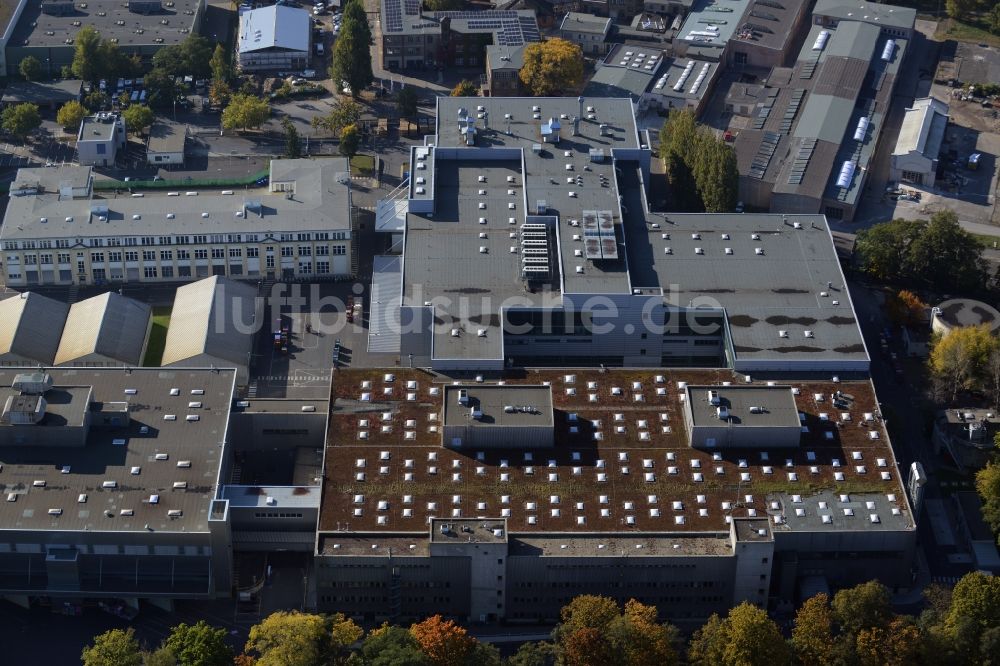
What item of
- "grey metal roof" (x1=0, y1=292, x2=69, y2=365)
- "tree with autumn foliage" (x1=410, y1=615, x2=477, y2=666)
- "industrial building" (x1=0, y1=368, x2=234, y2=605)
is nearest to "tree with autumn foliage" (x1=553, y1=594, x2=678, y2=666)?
"tree with autumn foliage" (x1=410, y1=615, x2=477, y2=666)

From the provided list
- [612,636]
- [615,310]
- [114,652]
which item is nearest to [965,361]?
[615,310]

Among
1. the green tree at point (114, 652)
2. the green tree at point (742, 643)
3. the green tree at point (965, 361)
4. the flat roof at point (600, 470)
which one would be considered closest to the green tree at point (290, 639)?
the green tree at point (114, 652)

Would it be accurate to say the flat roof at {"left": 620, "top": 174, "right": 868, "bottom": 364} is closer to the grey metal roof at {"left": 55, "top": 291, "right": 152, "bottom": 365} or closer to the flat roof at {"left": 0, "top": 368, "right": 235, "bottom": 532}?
the flat roof at {"left": 0, "top": 368, "right": 235, "bottom": 532}

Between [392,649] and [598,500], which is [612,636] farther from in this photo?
[392,649]

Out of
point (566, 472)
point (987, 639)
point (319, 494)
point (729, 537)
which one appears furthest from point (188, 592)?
point (987, 639)

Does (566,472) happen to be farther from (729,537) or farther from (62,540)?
(62,540)
